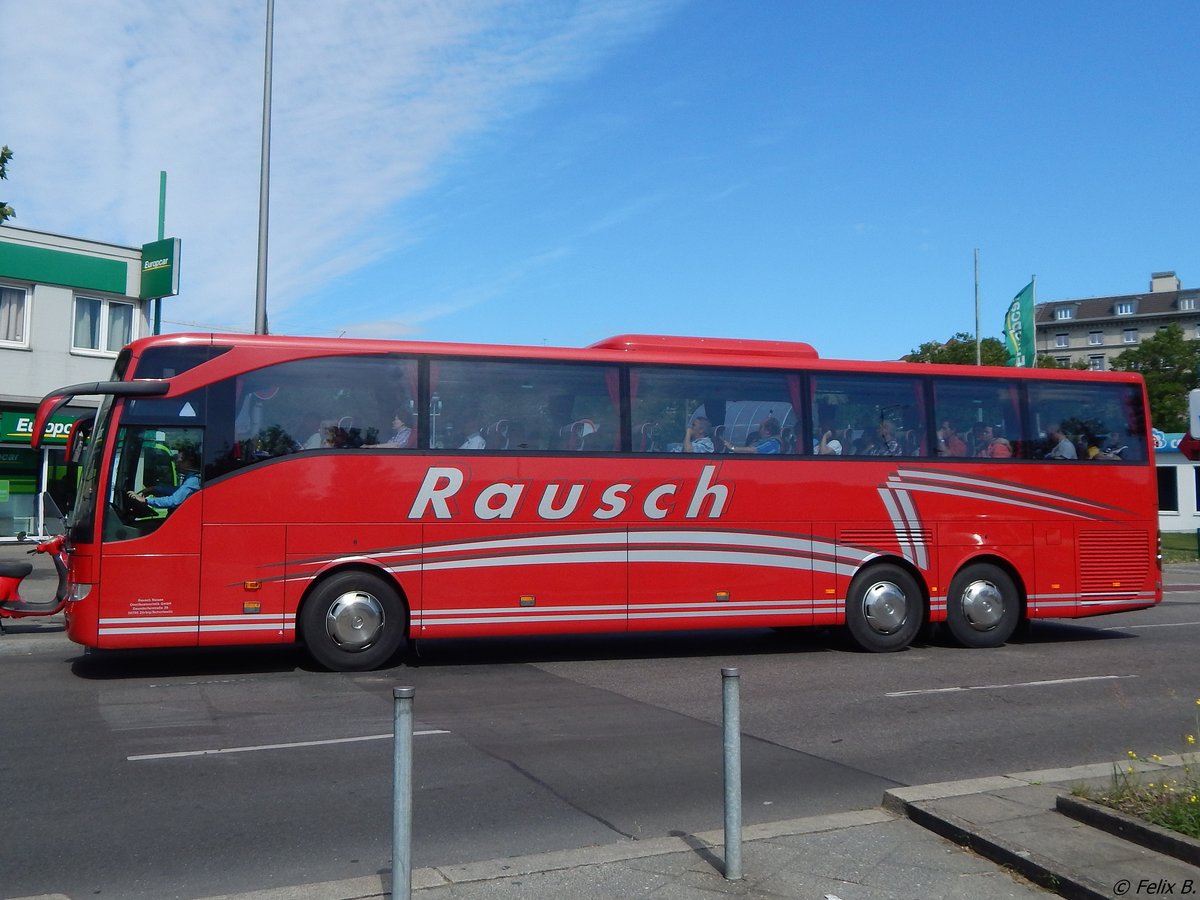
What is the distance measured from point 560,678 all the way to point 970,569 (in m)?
5.95

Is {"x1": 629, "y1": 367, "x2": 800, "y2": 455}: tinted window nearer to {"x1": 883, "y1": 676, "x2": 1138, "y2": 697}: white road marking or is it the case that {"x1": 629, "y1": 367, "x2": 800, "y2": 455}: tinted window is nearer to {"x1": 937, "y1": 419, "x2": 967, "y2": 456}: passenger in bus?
{"x1": 937, "y1": 419, "x2": 967, "y2": 456}: passenger in bus

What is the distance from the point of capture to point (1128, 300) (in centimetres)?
12381

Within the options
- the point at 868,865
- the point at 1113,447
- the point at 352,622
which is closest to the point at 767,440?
the point at 1113,447

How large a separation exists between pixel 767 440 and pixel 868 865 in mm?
8117

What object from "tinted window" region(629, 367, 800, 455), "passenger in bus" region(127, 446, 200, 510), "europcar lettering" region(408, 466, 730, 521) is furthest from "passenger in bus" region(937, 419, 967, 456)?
"passenger in bus" region(127, 446, 200, 510)

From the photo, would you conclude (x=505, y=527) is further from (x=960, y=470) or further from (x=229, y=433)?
(x=960, y=470)

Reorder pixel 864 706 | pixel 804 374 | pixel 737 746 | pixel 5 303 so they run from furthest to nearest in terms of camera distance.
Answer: pixel 5 303 → pixel 804 374 → pixel 864 706 → pixel 737 746

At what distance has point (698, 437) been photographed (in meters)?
12.8

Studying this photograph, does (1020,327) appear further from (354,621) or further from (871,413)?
(354,621)

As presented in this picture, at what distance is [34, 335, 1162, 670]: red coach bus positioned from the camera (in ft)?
36.3

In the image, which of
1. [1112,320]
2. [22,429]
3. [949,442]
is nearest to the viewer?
[949,442]

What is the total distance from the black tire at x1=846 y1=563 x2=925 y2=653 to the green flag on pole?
65.0 ft

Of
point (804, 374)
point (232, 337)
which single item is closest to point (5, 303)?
point (232, 337)

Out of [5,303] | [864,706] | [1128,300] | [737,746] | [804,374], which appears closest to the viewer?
[737,746]
